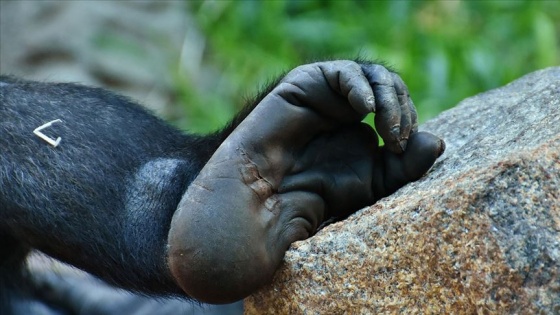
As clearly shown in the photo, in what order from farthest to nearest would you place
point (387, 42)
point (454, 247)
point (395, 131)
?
point (387, 42) → point (395, 131) → point (454, 247)

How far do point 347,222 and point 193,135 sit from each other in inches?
14.4

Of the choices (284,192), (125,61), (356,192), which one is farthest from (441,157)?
(125,61)

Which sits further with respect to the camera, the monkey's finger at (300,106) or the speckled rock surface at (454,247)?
the monkey's finger at (300,106)

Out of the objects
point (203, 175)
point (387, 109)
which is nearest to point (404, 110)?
point (387, 109)

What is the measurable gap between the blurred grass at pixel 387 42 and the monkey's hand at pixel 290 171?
6.16 ft

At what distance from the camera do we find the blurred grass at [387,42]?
3.30 m

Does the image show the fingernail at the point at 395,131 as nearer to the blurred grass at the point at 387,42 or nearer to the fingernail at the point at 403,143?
the fingernail at the point at 403,143

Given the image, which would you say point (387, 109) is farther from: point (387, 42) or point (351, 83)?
Result: point (387, 42)

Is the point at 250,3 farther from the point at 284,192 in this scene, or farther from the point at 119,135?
the point at 284,192

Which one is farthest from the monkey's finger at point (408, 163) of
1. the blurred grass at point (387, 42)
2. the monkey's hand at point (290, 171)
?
the blurred grass at point (387, 42)

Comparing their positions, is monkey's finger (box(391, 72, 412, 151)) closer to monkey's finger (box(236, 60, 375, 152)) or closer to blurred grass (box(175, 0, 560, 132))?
monkey's finger (box(236, 60, 375, 152))

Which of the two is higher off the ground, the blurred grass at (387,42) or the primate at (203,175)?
the primate at (203,175)

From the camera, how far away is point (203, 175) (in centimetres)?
122

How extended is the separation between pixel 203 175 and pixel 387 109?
0.25 meters
